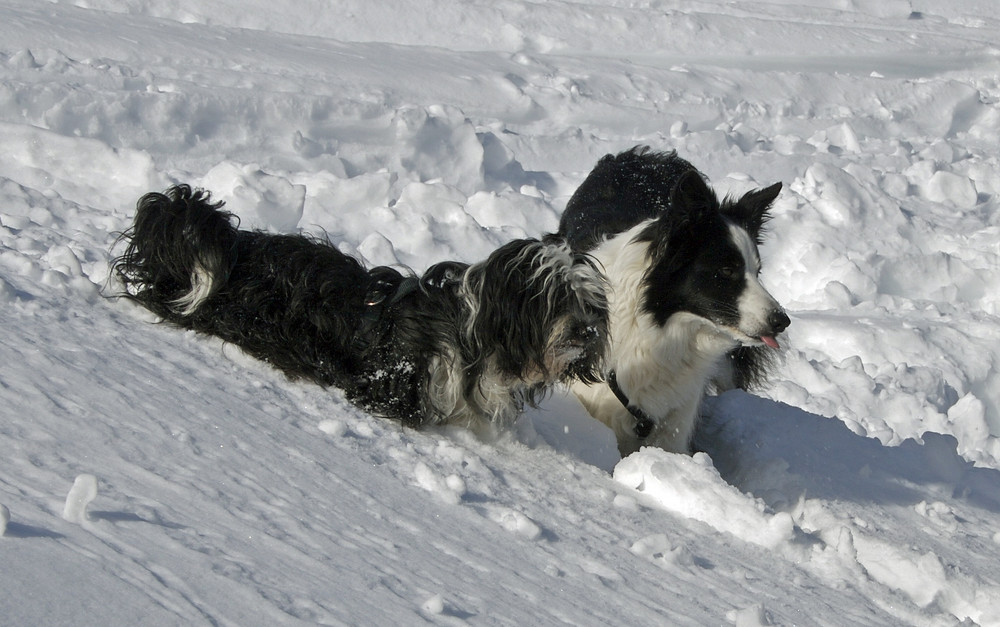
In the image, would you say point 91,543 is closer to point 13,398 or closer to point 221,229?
point 13,398

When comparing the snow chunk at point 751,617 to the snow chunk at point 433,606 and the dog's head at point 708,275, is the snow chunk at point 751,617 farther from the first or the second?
the dog's head at point 708,275

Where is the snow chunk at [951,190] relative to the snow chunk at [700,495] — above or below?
above

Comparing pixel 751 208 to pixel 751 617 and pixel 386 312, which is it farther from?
pixel 751 617

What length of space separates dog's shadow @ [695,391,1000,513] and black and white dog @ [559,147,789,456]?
30 cm

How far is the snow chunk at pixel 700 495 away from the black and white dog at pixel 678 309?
0.40 m

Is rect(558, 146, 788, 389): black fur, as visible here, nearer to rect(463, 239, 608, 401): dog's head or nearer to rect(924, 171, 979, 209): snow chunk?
rect(463, 239, 608, 401): dog's head

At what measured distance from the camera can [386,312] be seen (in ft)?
12.8

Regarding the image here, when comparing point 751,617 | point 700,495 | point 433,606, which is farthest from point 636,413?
point 433,606

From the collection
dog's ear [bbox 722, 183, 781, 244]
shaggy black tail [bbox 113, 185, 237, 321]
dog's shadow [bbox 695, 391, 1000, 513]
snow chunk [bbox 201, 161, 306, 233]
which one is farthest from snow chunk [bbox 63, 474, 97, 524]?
snow chunk [bbox 201, 161, 306, 233]

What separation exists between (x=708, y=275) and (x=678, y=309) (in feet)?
0.56

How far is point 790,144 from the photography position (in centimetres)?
986

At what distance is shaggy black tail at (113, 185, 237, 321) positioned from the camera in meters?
4.05

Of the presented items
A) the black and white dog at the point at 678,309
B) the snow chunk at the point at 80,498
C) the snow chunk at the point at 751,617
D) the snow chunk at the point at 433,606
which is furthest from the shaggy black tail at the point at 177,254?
the snow chunk at the point at 751,617

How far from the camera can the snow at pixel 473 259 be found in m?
2.35
